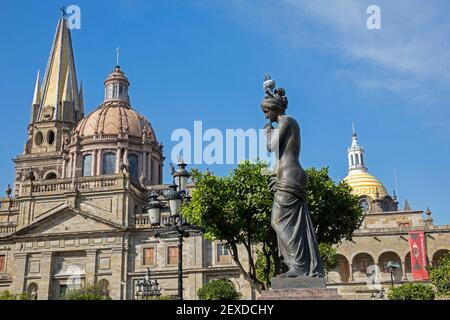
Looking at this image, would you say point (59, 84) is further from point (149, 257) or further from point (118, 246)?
point (149, 257)

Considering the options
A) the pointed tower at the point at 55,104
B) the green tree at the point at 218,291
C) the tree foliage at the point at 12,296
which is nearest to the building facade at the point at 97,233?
the green tree at the point at 218,291

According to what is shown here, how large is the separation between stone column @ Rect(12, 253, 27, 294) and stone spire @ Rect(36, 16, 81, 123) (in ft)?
60.6

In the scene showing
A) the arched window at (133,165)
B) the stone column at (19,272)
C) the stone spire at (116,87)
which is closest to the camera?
the stone column at (19,272)

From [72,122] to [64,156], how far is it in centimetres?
666

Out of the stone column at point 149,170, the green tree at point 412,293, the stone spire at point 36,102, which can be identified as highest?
the stone spire at point 36,102

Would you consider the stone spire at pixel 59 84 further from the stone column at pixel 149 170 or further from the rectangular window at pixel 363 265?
the rectangular window at pixel 363 265

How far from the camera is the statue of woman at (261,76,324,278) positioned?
8.98 metres

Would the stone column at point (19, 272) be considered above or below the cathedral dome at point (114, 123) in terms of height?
below

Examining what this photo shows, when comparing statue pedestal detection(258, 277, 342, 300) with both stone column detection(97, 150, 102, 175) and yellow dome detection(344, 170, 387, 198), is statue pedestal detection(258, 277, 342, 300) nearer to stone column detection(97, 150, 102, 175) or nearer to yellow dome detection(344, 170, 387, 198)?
stone column detection(97, 150, 102, 175)

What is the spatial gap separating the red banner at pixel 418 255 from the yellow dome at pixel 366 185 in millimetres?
17800

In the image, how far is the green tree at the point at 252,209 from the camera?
76.6ft
